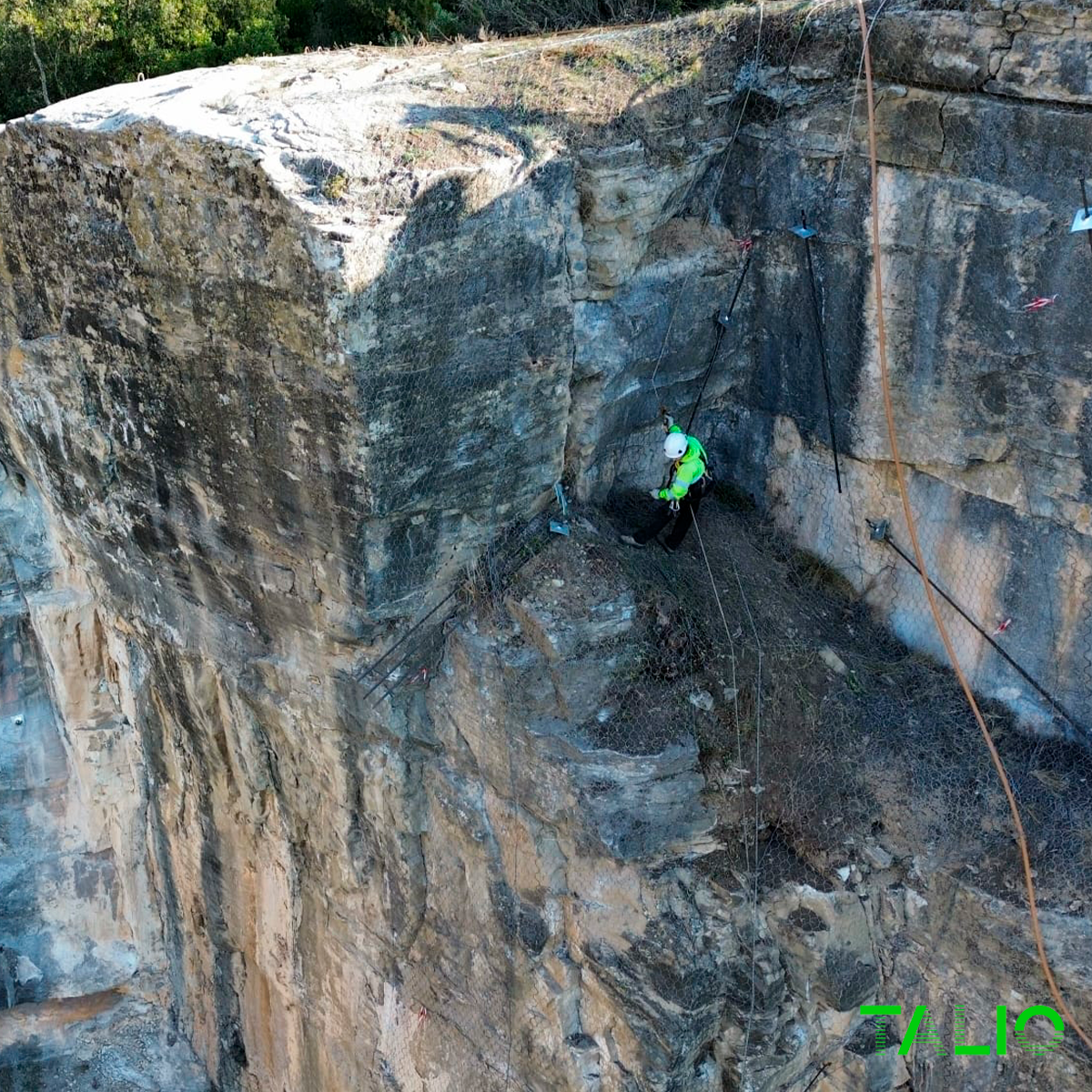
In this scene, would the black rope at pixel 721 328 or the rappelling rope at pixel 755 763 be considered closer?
the rappelling rope at pixel 755 763

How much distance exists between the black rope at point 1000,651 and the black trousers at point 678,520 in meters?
1.28

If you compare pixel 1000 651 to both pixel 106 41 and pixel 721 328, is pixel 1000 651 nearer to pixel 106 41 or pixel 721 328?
pixel 721 328

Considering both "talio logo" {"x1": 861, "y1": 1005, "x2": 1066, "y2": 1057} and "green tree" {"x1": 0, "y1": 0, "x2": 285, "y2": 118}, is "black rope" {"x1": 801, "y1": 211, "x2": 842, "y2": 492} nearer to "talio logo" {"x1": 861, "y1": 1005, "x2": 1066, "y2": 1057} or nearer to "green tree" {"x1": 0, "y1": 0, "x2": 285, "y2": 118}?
"talio logo" {"x1": 861, "y1": 1005, "x2": 1066, "y2": 1057}

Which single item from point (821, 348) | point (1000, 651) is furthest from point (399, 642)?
point (1000, 651)

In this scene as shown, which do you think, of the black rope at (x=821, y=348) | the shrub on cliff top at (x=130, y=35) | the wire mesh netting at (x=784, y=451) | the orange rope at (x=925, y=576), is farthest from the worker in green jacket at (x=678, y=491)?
the shrub on cliff top at (x=130, y=35)

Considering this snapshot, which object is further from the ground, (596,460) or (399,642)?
(596,460)

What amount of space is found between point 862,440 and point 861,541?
0.76m

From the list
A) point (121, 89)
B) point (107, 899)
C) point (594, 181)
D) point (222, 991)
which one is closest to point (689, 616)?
point (594, 181)

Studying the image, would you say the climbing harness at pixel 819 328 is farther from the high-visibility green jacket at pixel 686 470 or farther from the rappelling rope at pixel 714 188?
the high-visibility green jacket at pixel 686 470

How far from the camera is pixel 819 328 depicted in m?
8.24

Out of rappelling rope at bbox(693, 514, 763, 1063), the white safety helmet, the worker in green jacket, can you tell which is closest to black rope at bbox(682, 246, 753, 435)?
the worker in green jacket

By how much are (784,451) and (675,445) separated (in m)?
1.10

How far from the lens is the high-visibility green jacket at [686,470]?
8.33 metres

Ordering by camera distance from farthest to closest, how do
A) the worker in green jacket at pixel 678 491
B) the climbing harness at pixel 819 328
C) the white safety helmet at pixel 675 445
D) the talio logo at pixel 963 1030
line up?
the worker in green jacket at pixel 678 491 → the white safety helmet at pixel 675 445 → the climbing harness at pixel 819 328 → the talio logo at pixel 963 1030
